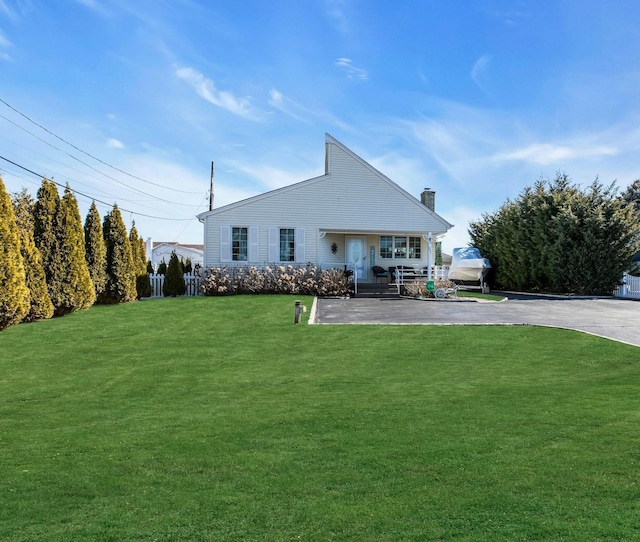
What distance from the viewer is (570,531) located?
113 inches

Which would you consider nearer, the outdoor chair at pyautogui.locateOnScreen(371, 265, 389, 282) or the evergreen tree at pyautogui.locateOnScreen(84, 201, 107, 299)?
the evergreen tree at pyautogui.locateOnScreen(84, 201, 107, 299)

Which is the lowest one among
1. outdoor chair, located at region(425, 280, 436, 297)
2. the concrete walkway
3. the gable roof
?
the concrete walkway

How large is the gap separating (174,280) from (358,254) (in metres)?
9.67

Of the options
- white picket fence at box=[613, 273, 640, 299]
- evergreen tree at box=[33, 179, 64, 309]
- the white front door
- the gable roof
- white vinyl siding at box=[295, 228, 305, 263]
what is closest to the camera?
evergreen tree at box=[33, 179, 64, 309]

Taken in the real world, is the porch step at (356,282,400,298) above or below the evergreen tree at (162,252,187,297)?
below

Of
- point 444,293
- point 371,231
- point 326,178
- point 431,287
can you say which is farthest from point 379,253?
point 444,293

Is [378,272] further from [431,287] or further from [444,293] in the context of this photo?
[444,293]

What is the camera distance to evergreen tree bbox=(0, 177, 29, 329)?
11328mm

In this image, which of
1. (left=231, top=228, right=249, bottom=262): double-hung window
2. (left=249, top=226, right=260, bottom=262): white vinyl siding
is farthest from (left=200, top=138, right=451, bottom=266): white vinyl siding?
(left=231, top=228, right=249, bottom=262): double-hung window

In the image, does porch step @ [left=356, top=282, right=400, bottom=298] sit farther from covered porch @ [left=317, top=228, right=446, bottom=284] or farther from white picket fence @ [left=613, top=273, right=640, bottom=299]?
white picket fence @ [left=613, top=273, right=640, bottom=299]

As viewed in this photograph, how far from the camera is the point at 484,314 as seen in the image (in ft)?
50.8

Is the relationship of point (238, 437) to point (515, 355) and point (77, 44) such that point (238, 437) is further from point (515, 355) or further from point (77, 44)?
point (77, 44)

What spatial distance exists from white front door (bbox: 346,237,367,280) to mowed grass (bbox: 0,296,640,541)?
1536 centimetres

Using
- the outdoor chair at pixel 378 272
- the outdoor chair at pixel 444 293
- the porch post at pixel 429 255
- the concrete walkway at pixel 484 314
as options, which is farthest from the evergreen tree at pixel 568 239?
the outdoor chair at pixel 378 272
